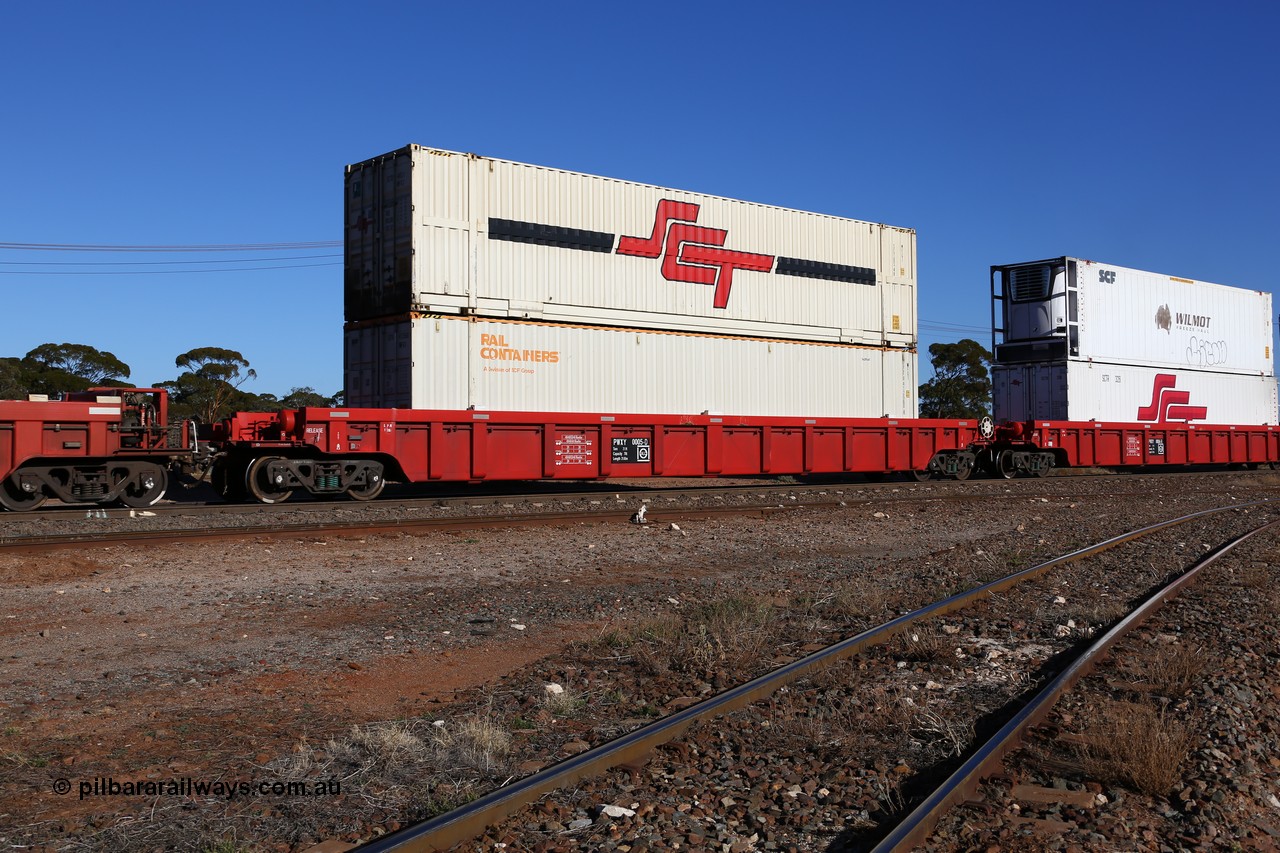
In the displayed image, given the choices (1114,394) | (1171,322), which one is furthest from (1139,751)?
(1171,322)

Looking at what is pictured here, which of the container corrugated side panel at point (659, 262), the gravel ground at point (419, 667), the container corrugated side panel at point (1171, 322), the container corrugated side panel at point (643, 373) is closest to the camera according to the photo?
the gravel ground at point (419, 667)

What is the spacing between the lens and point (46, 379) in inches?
1740

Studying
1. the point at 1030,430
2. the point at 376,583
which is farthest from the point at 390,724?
the point at 1030,430

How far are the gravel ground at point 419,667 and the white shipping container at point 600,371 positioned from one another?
464cm

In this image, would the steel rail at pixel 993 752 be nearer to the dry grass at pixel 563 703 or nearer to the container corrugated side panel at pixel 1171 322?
the dry grass at pixel 563 703

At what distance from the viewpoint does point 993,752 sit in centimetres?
423

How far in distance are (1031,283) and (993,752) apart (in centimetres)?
2391

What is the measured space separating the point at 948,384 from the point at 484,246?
4885 cm

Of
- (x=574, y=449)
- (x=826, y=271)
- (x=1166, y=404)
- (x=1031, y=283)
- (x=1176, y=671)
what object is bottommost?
(x=1176, y=671)

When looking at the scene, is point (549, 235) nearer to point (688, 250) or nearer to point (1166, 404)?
point (688, 250)

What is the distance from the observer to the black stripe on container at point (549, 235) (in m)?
17.2

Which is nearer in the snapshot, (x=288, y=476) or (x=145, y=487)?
(x=145, y=487)

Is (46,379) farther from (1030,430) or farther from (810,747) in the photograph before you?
(810,747)

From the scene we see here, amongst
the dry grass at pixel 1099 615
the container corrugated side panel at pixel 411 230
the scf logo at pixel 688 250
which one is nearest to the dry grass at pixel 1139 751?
the dry grass at pixel 1099 615
